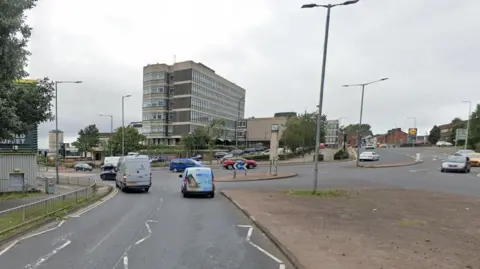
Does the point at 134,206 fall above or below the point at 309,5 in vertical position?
below

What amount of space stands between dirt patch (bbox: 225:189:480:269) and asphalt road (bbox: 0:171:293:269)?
863mm

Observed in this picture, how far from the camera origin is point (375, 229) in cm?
1133

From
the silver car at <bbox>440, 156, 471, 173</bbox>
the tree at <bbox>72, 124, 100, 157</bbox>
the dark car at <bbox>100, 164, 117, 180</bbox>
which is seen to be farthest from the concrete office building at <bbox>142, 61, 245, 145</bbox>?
the silver car at <bbox>440, 156, 471, 173</bbox>

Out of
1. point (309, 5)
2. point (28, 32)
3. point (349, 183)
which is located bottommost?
point (349, 183)

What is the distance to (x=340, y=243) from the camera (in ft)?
30.9

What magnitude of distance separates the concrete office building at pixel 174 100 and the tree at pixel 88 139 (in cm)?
1438

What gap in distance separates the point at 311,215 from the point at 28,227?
8.60 meters

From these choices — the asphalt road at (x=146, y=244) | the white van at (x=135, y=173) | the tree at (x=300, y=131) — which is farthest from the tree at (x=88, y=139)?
the asphalt road at (x=146, y=244)

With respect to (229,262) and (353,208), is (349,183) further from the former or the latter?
(229,262)

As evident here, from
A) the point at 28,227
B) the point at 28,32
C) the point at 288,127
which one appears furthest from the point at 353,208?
the point at 288,127

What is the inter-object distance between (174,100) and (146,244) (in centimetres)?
10095

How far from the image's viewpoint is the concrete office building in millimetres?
106750

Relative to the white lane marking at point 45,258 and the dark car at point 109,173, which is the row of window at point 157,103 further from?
the white lane marking at point 45,258

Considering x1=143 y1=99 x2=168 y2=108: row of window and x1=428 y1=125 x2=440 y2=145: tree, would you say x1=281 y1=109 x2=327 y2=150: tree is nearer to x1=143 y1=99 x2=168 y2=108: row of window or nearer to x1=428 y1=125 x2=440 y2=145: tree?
x1=143 y1=99 x2=168 y2=108: row of window
